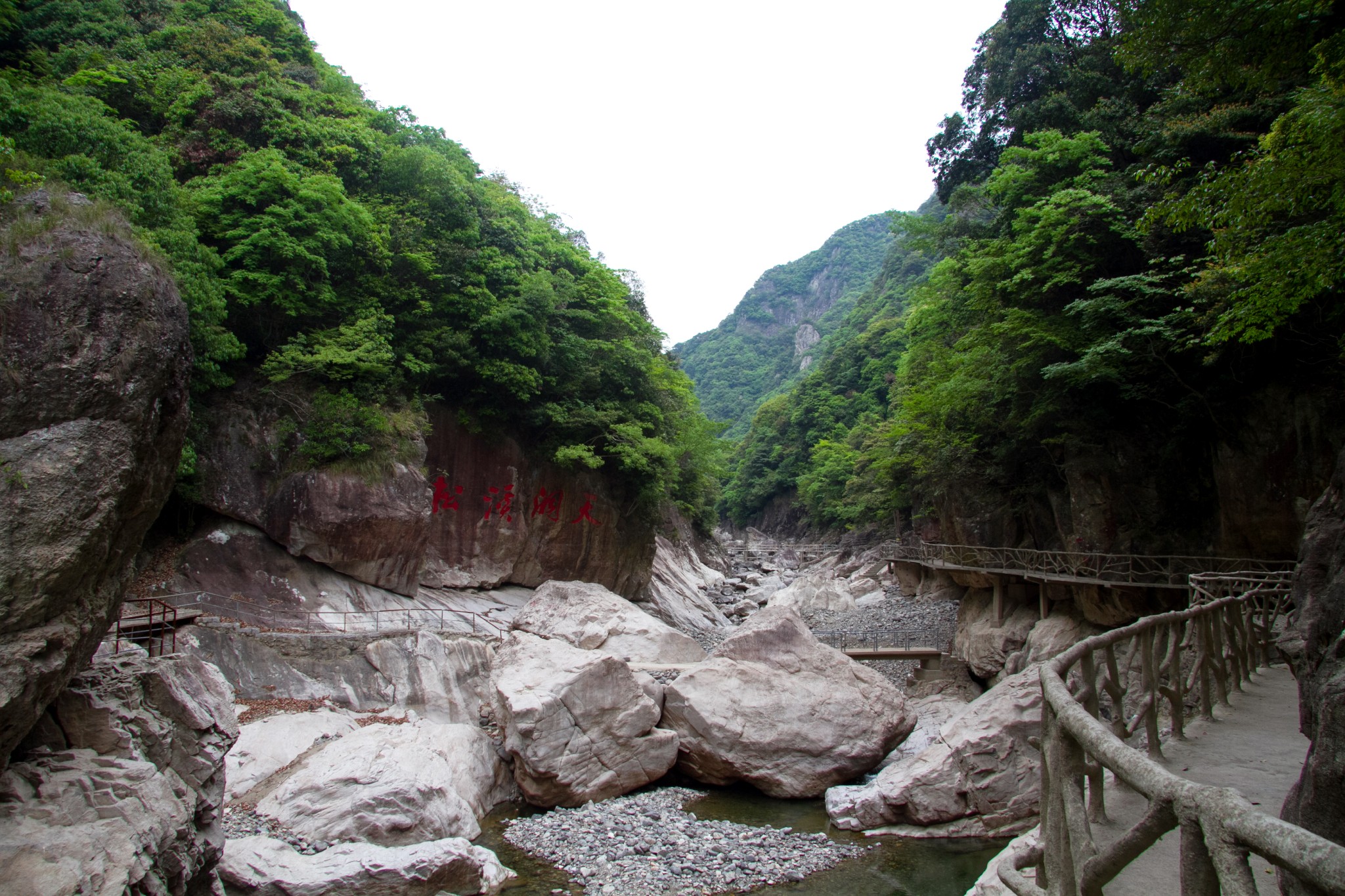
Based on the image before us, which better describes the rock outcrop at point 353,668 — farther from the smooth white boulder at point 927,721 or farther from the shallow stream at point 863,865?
the smooth white boulder at point 927,721

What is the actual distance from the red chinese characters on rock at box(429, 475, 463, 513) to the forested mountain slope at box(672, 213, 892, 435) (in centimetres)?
7516

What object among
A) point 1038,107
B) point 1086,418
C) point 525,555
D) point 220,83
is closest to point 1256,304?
point 1086,418

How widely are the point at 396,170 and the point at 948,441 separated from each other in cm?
1641

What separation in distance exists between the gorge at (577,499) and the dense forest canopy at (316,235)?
13cm

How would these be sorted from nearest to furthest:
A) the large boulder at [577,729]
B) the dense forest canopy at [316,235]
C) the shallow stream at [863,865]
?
the shallow stream at [863,865], the large boulder at [577,729], the dense forest canopy at [316,235]

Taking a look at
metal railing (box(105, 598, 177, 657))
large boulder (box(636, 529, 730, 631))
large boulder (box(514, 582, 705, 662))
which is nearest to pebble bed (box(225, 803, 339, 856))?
metal railing (box(105, 598, 177, 657))

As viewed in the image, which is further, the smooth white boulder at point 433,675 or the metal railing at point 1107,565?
the smooth white boulder at point 433,675

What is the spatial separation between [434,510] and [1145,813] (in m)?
18.0

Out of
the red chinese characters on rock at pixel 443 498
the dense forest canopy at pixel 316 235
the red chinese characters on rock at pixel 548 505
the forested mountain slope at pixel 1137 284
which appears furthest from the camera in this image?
the red chinese characters on rock at pixel 548 505

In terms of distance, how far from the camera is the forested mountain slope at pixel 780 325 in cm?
10231

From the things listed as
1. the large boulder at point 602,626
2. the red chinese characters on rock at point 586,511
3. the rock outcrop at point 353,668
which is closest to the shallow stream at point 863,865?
the rock outcrop at point 353,668

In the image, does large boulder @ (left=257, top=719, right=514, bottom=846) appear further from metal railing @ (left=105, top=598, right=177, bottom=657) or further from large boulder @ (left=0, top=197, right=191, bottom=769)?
large boulder @ (left=0, top=197, right=191, bottom=769)

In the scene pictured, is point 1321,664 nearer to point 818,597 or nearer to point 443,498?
point 443,498

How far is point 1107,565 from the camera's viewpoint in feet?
46.9
